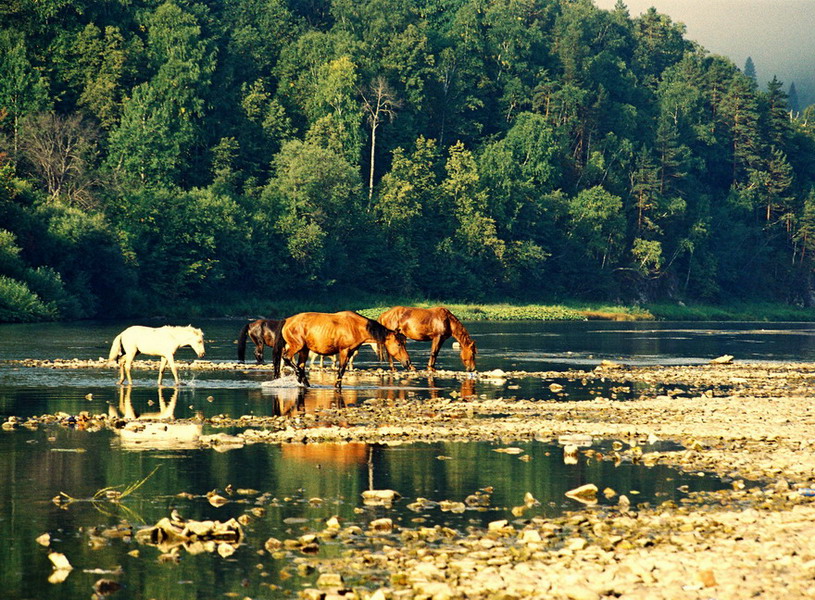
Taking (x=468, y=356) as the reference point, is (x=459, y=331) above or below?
above

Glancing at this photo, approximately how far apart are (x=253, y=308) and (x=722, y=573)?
7884 cm

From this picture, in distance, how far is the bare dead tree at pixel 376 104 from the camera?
369 ft

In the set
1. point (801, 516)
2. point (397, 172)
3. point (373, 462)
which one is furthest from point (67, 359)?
point (397, 172)

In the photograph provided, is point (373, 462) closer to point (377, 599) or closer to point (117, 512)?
point (117, 512)

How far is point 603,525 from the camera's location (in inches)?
520

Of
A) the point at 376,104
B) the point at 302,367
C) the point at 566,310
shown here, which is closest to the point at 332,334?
the point at 302,367

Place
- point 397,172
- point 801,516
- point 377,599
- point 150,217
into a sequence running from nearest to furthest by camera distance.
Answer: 1. point 377,599
2. point 801,516
3. point 150,217
4. point 397,172

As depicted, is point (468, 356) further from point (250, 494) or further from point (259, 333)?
point (250, 494)

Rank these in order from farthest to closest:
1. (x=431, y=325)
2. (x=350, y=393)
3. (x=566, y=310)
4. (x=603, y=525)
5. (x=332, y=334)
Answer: (x=566, y=310), (x=431, y=325), (x=332, y=334), (x=350, y=393), (x=603, y=525)

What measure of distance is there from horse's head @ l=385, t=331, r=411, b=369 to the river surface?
14.8 ft

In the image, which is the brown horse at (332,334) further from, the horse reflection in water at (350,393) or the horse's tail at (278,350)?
the horse's tail at (278,350)

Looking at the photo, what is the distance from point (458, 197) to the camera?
111562 mm

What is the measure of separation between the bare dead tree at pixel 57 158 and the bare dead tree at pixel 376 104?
3170 centimetres

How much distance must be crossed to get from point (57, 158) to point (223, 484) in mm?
73671
